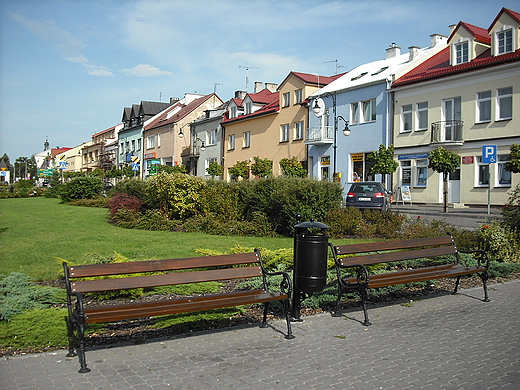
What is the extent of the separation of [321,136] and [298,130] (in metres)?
3.69

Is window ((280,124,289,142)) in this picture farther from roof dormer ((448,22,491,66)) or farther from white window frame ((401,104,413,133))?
roof dormer ((448,22,491,66))

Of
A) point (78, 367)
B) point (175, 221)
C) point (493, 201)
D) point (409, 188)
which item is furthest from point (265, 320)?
point (409, 188)

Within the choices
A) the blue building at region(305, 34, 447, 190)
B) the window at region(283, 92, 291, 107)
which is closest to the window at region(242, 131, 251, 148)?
the window at region(283, 92, 291, 107)

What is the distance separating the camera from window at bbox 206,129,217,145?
4987cm

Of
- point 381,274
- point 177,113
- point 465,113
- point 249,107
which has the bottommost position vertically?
point 381,274

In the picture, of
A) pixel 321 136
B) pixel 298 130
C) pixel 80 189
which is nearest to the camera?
pixel 80 189

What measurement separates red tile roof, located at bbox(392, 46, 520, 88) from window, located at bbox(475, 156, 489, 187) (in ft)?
16.6

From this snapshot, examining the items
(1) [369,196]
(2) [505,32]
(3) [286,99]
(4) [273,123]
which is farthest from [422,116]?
(4) [273,123]

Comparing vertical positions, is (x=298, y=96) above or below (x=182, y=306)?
above

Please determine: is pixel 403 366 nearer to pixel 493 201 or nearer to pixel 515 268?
pixel 515 268

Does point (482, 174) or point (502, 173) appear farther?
point (482, 174)

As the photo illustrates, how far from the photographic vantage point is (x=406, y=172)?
3025 centimetres

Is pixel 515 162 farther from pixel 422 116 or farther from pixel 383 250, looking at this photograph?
pixel 383 250

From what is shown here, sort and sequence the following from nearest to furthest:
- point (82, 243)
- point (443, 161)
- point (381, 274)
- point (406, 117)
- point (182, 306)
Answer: point (182, 306), point (381, 274), point (82, 243), point (443, 161), point (406, 117)
